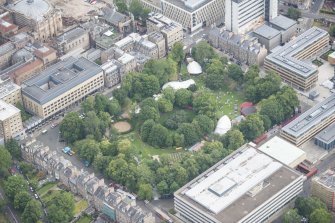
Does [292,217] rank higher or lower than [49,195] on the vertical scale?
higher

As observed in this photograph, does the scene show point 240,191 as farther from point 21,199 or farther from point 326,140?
point 21,199

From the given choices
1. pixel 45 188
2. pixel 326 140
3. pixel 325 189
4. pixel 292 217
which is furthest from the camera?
pixel 326 140

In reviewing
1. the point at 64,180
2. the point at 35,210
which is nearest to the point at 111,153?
the point at 64,180

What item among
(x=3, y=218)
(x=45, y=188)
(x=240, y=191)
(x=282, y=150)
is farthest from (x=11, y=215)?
(x=282, y=150)

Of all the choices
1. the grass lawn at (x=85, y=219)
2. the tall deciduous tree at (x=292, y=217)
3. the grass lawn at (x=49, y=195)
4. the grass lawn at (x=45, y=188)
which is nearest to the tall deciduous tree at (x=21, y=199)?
the grass lawn at (x=49, y=195)

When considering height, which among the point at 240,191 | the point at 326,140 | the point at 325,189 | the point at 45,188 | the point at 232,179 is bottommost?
the point at 45,188

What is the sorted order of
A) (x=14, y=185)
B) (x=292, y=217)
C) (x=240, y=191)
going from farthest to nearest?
(x=14, y=185), (x=240, y=191), (x=292, y=217)

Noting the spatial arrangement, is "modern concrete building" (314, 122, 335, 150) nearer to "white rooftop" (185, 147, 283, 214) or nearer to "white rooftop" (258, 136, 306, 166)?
"white rooftop" (258, 136, 306, 166)

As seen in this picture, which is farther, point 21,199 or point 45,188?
point 45,188
